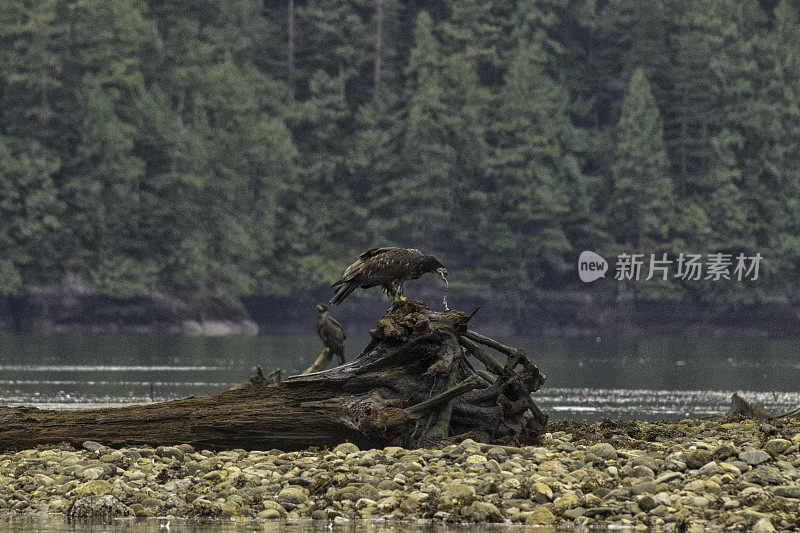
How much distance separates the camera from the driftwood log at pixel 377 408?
19.1 metres

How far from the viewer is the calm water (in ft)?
127

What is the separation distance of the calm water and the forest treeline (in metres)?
11.4

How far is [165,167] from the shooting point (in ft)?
319

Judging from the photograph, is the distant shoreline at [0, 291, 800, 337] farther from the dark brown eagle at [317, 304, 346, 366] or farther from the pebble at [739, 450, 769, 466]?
the pebble at [739, 450, 769, 466]

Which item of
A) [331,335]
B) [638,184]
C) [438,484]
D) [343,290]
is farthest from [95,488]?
[638,184]

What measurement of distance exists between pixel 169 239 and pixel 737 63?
45462 millimetres

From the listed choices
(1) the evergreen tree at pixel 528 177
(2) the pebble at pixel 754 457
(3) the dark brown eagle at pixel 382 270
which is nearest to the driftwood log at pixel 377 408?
(3) the dark brown eagle at pixel 382 270

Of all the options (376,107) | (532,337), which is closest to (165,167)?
(376,107)

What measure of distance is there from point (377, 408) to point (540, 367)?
40473 mm

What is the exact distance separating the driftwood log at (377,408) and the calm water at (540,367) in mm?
10496

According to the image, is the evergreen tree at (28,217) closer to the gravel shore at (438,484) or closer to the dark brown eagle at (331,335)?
the dark brown eagle at (331,335)

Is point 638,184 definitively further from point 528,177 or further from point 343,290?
point 343,290

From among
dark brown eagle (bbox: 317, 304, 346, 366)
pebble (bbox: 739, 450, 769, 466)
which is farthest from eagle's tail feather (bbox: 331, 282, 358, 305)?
pebble (bbox: 739, 450, 769, 466)

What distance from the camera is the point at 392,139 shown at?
110 m
